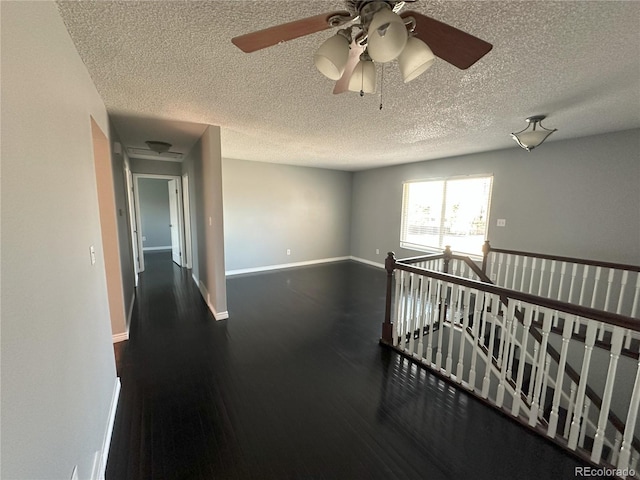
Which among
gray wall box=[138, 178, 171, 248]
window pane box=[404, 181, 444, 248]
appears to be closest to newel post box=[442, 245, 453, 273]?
window pane box=[404, 181, 444, 248]

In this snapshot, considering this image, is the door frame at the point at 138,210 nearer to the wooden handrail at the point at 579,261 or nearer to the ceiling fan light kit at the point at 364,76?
the ceiling fan light kit at the point at 364,76

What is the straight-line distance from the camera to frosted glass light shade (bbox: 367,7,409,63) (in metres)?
0.93

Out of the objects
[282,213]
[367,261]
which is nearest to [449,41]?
[282,213]

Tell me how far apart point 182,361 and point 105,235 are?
1.50 meters

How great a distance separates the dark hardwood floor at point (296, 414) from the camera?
1.49 meters

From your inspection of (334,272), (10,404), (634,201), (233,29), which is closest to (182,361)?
(10,404)

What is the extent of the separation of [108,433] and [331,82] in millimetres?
2792

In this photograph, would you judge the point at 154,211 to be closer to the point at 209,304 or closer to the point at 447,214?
the point at 209,304

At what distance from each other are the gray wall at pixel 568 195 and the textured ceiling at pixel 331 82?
35cm

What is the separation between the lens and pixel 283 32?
1.06 metres

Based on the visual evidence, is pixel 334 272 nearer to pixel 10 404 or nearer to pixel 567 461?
pixel 567 461

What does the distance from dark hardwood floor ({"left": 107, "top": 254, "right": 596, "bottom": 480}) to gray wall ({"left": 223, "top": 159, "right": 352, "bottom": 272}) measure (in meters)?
2.51

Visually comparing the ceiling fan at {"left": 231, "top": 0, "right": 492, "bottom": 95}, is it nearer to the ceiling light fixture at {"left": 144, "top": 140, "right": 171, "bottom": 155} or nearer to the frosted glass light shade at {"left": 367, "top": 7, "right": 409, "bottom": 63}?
the frosted glass light shade at {"left": 367, "top": 7, "right": 409, "bottom": 63}

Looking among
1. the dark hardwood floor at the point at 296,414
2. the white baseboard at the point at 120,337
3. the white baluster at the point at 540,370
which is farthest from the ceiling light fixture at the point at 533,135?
the white baseboard at the point at 120,337
